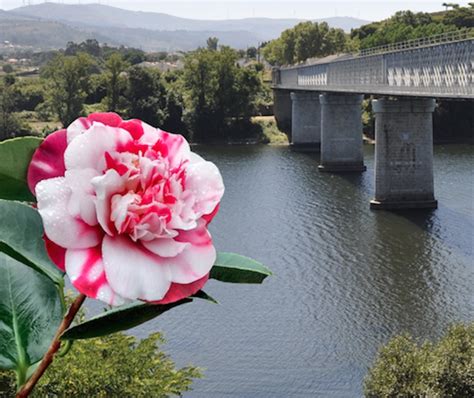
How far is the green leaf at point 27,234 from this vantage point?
1.65 m

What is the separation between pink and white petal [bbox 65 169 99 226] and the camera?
5.14 ft

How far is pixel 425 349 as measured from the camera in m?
20.3

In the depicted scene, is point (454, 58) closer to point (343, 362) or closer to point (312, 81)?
point (343, 362)

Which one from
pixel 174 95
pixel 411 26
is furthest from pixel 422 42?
pixel 411 26

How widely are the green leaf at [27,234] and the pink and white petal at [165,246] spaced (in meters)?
0.21

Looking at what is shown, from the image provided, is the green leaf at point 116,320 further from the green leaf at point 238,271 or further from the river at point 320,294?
the river at point 320,294

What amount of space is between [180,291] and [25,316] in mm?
424

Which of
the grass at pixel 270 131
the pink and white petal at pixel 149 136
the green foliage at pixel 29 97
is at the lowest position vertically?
the grass at pixel 270 131

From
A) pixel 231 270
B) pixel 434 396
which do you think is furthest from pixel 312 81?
pixel 231 270

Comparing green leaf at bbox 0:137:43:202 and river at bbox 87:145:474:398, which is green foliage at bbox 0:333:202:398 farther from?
green leaf at bbox 0:137:43:202

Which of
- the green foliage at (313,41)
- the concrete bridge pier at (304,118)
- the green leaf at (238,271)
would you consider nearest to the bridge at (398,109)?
the concrete bridge pier at (304,118)

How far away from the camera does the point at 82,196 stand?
1.58 m

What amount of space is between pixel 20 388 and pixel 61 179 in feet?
1.47

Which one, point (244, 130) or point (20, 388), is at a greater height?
point (20, 388)
